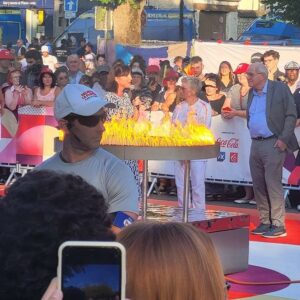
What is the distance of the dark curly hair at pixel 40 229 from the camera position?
63.7 inches

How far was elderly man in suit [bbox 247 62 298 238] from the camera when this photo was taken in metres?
9.19

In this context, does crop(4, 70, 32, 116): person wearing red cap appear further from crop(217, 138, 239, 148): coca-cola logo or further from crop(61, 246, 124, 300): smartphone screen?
crop(61, 246, 124, 300): smartphone screen

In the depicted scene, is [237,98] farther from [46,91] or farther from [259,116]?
[46,91]

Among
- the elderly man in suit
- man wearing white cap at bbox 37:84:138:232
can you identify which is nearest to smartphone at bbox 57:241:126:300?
man wearing white cap at bbox 37:84:138:232

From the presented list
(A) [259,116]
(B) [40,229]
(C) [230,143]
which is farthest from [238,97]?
(B) [40,229]

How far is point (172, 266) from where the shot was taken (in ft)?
6.25

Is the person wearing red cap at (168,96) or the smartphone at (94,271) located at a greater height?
the smartphone at (94,271)

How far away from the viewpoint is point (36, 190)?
173 centimetres

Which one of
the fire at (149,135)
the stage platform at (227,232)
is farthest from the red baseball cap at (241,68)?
the fire at (149,135)

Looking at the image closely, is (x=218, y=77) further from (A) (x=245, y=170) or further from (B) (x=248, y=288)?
(B) (x=248, y=288)

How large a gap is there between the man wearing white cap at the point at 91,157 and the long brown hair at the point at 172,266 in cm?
203

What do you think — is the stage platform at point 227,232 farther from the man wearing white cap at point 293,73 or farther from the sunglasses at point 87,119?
the man wearing white cap at point 293,73

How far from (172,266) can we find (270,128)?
7448 mm

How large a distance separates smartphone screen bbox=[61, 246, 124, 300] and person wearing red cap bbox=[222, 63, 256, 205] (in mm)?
10211
